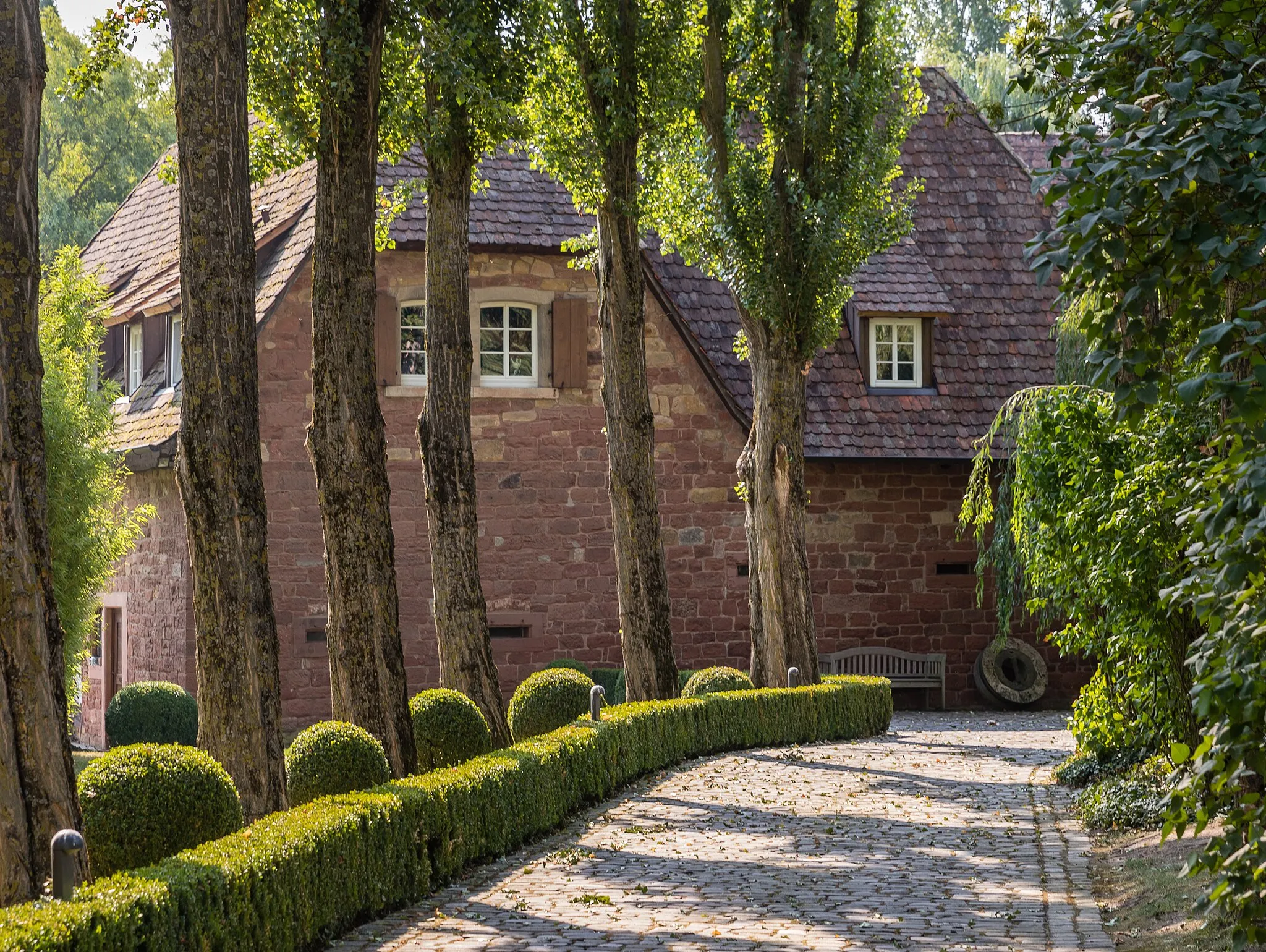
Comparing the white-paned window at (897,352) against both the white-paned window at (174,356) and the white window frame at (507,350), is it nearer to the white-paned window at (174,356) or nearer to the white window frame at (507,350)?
the white window frame at (507,350)

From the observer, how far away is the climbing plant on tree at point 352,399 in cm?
1041

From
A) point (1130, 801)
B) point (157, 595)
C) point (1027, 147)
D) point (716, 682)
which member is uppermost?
point (1027, 147)

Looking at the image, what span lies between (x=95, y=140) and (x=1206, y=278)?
123 ft

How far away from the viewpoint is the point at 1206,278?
4293 millimetres

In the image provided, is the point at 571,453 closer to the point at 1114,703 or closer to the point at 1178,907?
the point at 1114,703

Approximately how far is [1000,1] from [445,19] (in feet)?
105

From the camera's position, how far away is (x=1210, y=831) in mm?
9242

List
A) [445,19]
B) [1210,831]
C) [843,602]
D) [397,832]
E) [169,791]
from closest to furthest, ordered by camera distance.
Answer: [169,791]
[397,832]
[1210,831]
[445,19]
[843,602]

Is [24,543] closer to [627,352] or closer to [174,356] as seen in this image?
[627,352]

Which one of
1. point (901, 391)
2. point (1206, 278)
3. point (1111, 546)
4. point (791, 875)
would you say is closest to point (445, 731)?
point (791, 875)

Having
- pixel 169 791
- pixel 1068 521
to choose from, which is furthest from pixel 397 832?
pixel 1068 521

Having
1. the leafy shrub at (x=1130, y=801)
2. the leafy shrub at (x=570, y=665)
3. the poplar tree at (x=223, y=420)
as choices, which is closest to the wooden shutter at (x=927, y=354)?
the leafy shrub at (x=570, y=665)

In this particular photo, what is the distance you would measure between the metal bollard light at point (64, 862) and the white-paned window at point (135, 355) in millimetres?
17054

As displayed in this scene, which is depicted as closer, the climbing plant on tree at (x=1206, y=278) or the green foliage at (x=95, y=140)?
the climbing plant on tree at (x=1206, y=278)
